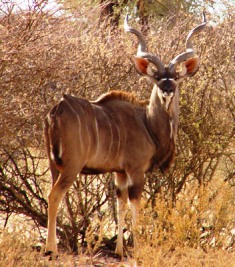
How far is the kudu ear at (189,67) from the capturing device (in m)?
5.50

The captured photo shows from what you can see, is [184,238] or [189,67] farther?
[189,67]

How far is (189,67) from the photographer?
556 centimetres

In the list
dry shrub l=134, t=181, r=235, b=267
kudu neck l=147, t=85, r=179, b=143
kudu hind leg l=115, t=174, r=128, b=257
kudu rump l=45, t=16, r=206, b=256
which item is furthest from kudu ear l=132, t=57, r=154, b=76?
dry shrub l=134, t=181, r=235, b=267

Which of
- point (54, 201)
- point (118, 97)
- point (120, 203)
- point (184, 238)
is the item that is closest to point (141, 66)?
point (118, 97)

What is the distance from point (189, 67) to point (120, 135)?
753 mm

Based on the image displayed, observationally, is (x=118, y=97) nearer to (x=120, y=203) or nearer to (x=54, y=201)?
(x=120, y=203)

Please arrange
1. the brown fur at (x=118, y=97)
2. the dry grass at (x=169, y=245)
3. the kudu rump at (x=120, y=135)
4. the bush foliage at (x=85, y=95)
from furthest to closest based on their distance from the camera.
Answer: the brown fur at (x=118, y=97)
the kudu rump at (x=120, y=135)
the bush foliage at (x=85, y=95)
the dry grass at (x=169, y=245)

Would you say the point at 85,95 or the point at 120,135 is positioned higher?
the point at 85,95

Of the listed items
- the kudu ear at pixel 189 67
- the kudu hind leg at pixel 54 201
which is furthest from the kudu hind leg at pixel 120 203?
the kudu ear at pixel 189 67

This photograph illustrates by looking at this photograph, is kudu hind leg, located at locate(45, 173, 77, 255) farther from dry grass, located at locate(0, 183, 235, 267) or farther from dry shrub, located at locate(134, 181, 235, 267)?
dry shrub, located at locate(134, 181, 235, 267)

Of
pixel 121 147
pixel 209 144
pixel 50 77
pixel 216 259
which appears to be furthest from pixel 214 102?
pixel 216 259

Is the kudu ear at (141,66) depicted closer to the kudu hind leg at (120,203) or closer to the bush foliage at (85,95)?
the bush foliage at (85,95)

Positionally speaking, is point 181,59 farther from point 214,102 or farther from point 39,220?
point 39,220

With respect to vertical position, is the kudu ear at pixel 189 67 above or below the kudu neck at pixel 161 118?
above
